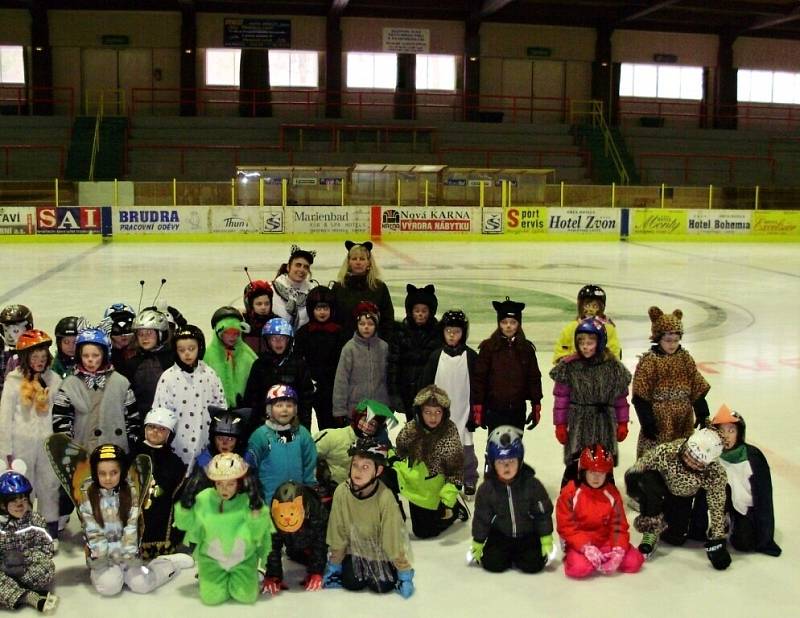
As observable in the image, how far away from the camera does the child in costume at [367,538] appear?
4.26 metres

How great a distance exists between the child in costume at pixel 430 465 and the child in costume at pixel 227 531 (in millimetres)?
1048

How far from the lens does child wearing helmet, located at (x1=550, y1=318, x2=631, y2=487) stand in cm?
524

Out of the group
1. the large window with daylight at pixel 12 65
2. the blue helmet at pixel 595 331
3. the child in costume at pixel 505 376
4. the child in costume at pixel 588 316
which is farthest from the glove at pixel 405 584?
the large window with daylight at pixel 12 65

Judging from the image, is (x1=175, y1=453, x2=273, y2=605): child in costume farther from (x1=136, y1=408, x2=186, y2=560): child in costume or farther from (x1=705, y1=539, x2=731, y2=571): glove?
(x1=705, y1=539, x2=731, y2=571): glove

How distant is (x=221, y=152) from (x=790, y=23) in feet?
80.1

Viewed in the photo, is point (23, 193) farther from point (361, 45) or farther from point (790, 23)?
point (790, 23)

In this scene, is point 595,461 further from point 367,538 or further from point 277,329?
point 277,329

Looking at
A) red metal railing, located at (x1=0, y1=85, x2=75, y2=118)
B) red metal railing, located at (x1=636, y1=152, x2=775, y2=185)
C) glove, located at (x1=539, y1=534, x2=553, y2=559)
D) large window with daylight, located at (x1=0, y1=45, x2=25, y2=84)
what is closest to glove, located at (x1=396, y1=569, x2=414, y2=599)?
glove, located at (x1=539, y1=534, x2=553, y2=559)

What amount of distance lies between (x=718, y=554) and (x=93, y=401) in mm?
3215

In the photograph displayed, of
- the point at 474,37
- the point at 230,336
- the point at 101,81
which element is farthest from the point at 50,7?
the point at 230,336

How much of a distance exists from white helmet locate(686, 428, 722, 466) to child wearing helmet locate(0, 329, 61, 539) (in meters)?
3.20

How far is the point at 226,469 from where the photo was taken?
4.09 metres

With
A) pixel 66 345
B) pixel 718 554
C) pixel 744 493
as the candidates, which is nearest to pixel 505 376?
pixel 744 493

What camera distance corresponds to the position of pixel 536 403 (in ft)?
18.4
